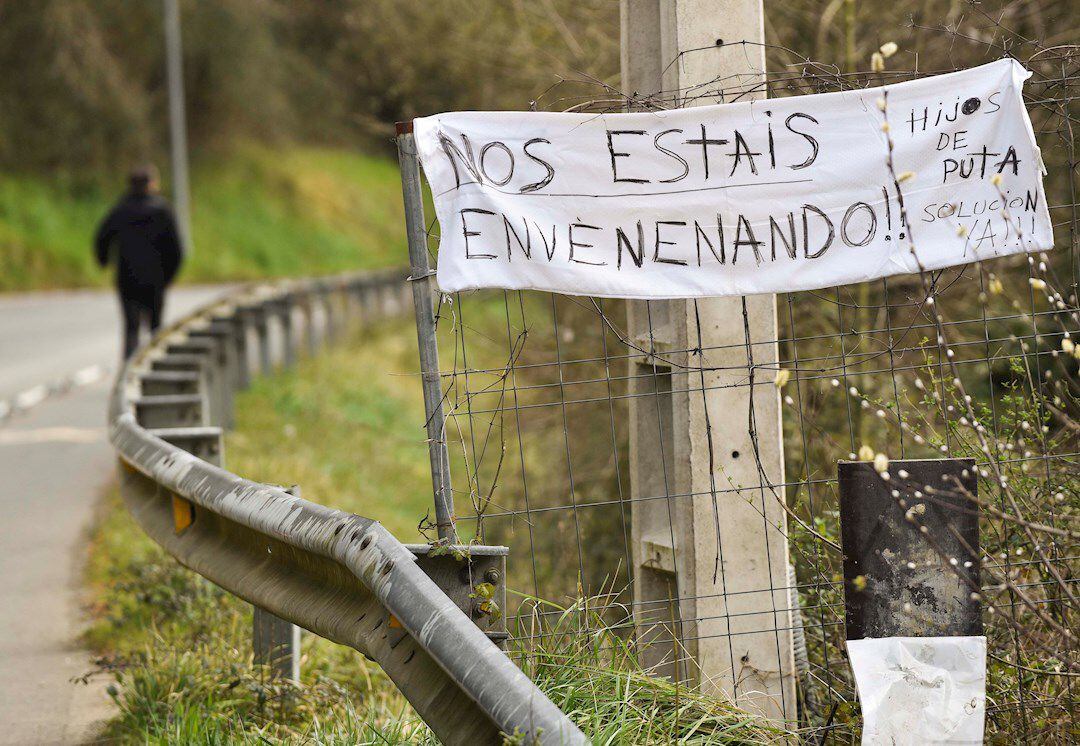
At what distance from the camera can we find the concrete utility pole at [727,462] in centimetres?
478

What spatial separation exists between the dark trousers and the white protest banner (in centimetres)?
960

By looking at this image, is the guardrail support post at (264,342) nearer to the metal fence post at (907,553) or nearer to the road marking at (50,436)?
the road marking at (50,436)

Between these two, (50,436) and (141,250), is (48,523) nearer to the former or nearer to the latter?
(50,436)

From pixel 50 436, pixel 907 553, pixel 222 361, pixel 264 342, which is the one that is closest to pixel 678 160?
pixel 907 553

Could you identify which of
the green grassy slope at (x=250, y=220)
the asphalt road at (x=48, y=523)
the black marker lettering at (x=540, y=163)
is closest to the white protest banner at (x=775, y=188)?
the black marker lettering at (x=540, y=163)

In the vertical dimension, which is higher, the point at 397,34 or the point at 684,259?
the point at 397,34

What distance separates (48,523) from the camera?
8.35 m

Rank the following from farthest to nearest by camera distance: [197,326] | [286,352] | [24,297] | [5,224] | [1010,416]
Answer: [5,224] < [24,297] < [286,352] < [197,326] < [1010,416]

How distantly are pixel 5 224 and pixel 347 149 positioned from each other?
19.1m

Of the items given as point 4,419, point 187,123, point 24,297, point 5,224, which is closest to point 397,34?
point 4,419

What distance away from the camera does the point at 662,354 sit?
476 cm

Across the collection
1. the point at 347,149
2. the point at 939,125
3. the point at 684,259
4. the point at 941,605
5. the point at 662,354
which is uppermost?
the point at 347,149

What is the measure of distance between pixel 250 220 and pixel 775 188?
3930 cm

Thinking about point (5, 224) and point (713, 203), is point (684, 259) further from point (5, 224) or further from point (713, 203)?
point (5, 224)
